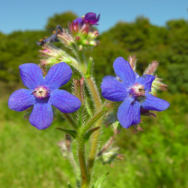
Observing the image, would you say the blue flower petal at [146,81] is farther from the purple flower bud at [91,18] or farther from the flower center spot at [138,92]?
the purple flower bud at [91,18]

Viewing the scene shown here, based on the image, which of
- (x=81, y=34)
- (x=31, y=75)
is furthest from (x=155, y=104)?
(x=81, y=34)

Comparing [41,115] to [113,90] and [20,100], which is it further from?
[113,90]

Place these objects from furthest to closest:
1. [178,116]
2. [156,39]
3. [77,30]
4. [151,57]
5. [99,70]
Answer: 1. [156,39]
2. [151,57]
3. [99,70]
4. [178,116]
5. [77,30]

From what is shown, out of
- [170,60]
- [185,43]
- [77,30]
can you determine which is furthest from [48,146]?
[185,43]

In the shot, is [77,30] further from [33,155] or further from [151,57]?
[151,57]

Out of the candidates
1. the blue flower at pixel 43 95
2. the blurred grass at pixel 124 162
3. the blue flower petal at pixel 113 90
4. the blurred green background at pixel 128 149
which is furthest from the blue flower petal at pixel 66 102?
the blurred grass at pixel 124 162

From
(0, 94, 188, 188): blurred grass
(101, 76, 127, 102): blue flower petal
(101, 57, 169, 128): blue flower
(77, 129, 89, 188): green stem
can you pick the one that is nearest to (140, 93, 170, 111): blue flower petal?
(101, 57, 169, 128): blue flower
